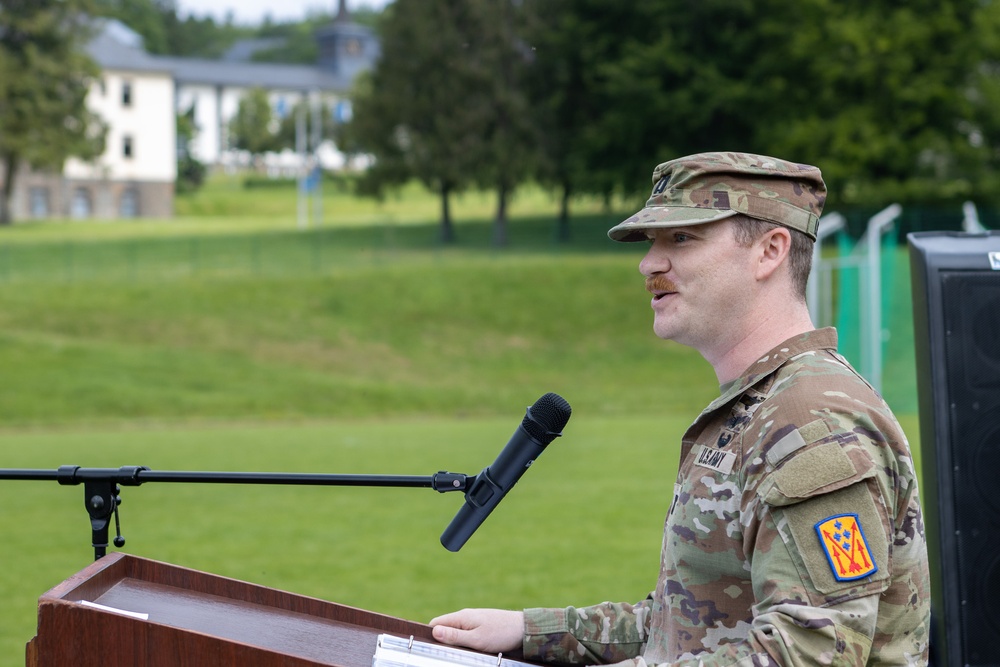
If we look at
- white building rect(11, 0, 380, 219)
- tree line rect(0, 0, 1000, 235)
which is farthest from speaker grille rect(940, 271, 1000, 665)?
white building rect(11, 0, 380, 219)

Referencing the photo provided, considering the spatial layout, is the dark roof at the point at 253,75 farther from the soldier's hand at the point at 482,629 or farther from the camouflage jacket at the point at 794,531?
the camouflage jacket at the point at 794,531

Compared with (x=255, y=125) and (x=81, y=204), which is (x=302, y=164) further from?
(x=81, y=204)

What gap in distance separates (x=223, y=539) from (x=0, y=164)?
61.4 m

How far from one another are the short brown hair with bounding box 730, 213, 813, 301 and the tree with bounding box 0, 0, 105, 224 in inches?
2305

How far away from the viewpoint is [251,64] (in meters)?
106

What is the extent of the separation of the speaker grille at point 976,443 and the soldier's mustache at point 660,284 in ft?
4.86

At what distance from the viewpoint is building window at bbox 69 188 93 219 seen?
75.8 metres

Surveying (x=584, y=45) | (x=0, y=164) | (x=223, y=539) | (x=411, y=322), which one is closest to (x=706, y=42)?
(x=584, y=45)

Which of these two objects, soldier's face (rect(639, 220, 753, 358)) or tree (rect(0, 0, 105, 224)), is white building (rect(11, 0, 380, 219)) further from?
soldier's face (rect(639, 220, 753, 358))

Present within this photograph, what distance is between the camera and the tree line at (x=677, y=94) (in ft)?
149

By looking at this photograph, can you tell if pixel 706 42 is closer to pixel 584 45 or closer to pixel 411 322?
pixel 584 45

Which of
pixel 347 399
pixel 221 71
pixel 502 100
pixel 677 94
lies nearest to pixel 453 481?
pixel 347 399

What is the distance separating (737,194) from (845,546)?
678mm

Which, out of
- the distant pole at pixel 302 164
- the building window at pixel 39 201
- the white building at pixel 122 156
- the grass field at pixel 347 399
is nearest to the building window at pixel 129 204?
the white building at pixel 122 156
